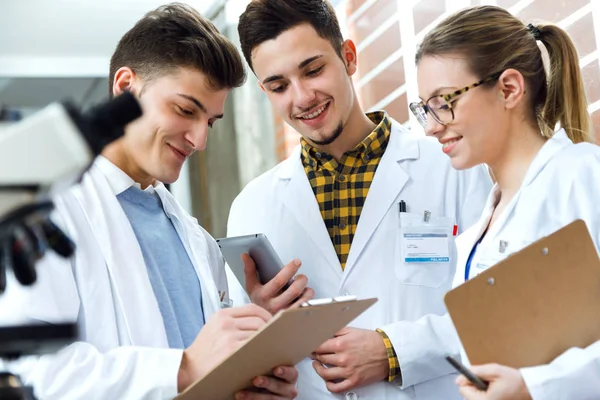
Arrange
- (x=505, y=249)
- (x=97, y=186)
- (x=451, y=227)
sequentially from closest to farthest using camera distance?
(x=505, y=249)
(x=97, y=186)
(x=451, y=227)

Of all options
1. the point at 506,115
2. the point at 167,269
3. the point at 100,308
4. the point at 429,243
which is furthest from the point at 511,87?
→ the point at 100,308

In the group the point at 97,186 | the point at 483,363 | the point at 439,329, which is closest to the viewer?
the point at 483,363

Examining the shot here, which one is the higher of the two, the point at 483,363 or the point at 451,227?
the point at 451,227

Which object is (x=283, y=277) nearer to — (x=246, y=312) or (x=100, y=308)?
(x=246, y=312)

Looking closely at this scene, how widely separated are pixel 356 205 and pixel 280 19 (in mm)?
597

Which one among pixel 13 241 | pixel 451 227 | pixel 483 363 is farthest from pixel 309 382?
pixel 13 241

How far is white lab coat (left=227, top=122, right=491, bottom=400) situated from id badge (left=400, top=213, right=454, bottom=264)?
0.02 m

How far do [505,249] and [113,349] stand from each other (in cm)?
85

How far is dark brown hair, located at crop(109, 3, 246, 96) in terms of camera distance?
1922 millimetres

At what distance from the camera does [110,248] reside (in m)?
1.67

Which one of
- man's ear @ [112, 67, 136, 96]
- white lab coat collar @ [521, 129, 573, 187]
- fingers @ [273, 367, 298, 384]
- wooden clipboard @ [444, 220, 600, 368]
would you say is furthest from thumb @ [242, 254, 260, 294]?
wooden clipboard @ [444, 220, 600, 368]

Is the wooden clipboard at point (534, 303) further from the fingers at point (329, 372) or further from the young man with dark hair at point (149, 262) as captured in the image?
the fingers at point (329, 372)

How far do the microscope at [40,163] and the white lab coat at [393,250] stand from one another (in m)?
1.40

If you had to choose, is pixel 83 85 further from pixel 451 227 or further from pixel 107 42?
pixel 451 227
